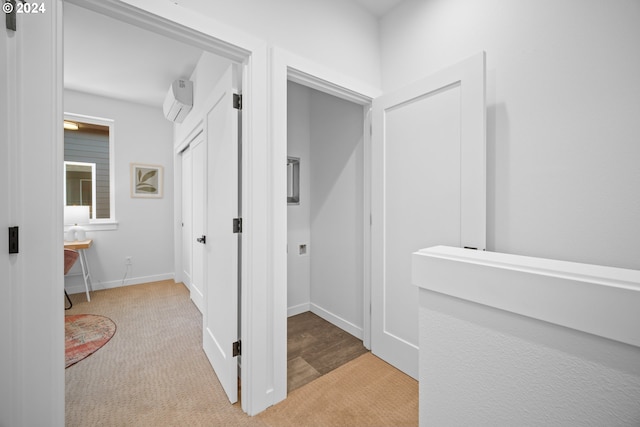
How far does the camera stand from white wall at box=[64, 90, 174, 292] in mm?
3709

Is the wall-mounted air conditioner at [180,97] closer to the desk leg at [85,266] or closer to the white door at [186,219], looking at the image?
the white door at [186,219]

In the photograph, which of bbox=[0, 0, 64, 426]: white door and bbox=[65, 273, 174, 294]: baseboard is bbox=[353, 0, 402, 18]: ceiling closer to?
bbox=[0, 0, 64, 426]: white door

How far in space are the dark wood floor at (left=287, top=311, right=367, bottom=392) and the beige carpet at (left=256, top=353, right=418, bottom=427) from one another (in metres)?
0.09

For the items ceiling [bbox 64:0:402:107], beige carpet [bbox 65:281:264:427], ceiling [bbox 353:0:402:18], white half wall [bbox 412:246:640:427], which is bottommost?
beige carpet [bbox 65:281:264:427]

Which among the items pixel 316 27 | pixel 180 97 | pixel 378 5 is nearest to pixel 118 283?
pixel 180 97

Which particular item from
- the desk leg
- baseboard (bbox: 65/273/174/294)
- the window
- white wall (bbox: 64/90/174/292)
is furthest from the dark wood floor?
the window

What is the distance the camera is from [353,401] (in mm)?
1587

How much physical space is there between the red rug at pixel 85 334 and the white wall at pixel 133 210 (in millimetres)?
1106

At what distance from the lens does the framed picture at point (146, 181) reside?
3.96 m

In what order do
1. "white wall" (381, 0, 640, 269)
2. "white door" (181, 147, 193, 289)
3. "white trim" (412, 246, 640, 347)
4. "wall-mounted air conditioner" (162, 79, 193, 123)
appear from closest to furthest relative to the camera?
1. "white trim" (412, 246, 640, 347)
2. "white wall" (381, 0, 640, 269)
3. "wall-mounted air conditioner" (162, 79, 193, 123)
4. "white door" (181, 147, 193, 289)

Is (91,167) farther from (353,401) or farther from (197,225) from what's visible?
(353,401)

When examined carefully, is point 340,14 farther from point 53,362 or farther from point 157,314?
point 157,314

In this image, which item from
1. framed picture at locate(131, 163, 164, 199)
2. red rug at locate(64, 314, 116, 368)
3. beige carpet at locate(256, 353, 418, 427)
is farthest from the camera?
framed picture at locate(131, 163, 164, 199)

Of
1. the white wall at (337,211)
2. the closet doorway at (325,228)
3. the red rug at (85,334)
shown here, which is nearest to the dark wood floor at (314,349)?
the closet doorway at (325,228)
